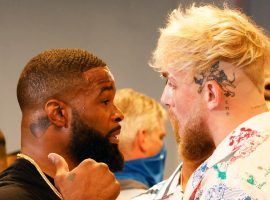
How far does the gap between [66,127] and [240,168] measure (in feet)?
1.91

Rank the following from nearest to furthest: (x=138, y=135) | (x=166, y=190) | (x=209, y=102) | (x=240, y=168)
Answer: (x=240, y=168), (x=209, y=102), (x=166, y=190), (x=138, y=135)

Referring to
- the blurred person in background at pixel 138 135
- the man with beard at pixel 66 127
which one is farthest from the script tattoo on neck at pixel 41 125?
the blurred person in background at pixel 138 135

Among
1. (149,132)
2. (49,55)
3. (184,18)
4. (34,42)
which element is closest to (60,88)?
(49,55)

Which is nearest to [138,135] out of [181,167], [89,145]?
[181,167]

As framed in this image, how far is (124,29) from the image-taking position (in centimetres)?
406

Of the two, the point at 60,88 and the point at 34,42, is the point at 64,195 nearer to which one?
the point at 60,88

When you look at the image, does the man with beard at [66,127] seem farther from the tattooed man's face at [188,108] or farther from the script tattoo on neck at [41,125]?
the tattooed man's face at [188,108]

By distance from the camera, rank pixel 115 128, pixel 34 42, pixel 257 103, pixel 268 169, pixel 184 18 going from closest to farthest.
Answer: pixel 268 169 < pixel 257 103 < pixel 184 18 < pixel 115 128 < pixel 34 42

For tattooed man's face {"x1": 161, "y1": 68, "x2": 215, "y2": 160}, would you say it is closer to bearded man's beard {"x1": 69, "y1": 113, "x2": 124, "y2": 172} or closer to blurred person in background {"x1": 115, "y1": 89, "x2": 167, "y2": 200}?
bearded man's beard {"x1": 69, "y1": 113, "x2": 124, "y2": 172}

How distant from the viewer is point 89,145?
197cm

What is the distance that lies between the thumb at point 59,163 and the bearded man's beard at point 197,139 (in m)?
0.32

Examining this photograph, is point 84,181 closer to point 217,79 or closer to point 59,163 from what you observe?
point 59,163

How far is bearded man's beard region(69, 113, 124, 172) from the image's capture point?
1.94 metres

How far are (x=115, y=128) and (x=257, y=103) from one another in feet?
1.50
